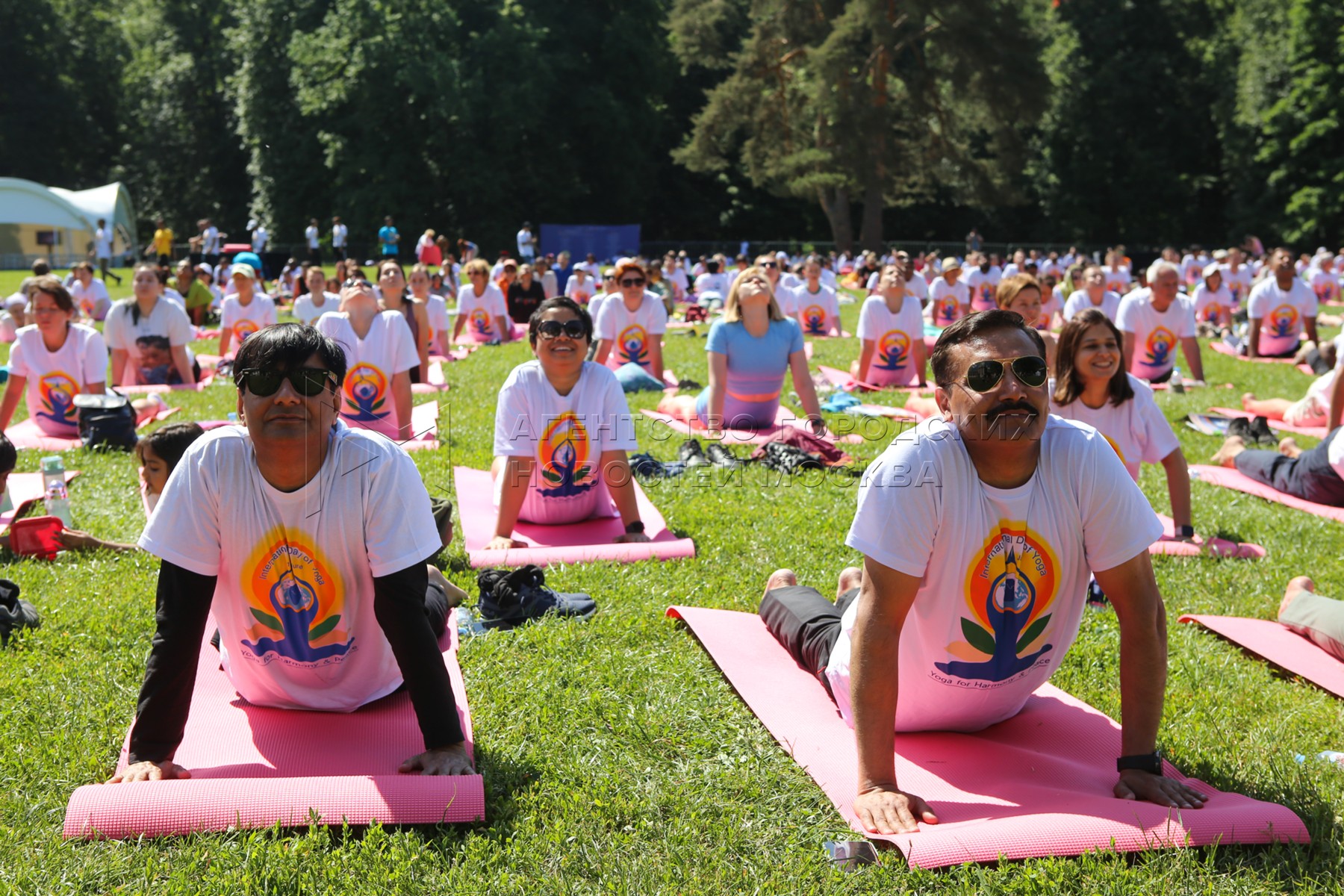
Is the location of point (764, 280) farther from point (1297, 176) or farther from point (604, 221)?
point (1297, 176)

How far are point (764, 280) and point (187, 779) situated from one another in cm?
613

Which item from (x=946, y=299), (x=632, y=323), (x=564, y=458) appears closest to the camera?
(x=564, y=458)

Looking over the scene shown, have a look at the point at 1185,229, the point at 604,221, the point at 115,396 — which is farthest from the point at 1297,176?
the point at 115,396

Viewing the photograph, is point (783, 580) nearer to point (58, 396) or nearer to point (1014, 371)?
point (1014, 371)

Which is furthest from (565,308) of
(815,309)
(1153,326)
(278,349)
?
(815,309)

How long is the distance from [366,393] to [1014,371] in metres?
6.07

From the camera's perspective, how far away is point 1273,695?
4.43 meters

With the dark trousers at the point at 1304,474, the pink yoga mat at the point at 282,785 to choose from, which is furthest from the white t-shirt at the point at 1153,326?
the pink yoga mat at the point at 282,785

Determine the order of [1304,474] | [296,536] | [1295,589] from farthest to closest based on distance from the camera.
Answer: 1. [1304,474]
2. [1295,589]
3. [296,536]

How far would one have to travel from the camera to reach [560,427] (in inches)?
245

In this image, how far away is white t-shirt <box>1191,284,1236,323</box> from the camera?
1847 cm

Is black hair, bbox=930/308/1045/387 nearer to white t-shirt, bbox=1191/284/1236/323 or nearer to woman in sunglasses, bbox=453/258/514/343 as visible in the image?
woman in sunglasses, bbox=453/258/514/343

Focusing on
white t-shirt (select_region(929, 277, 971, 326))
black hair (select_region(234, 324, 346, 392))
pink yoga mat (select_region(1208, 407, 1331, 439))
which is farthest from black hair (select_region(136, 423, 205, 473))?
Result: white t-shirt (select_region(929, 277, 971, 326))

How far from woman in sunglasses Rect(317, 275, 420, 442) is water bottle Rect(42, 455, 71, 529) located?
1.89m
